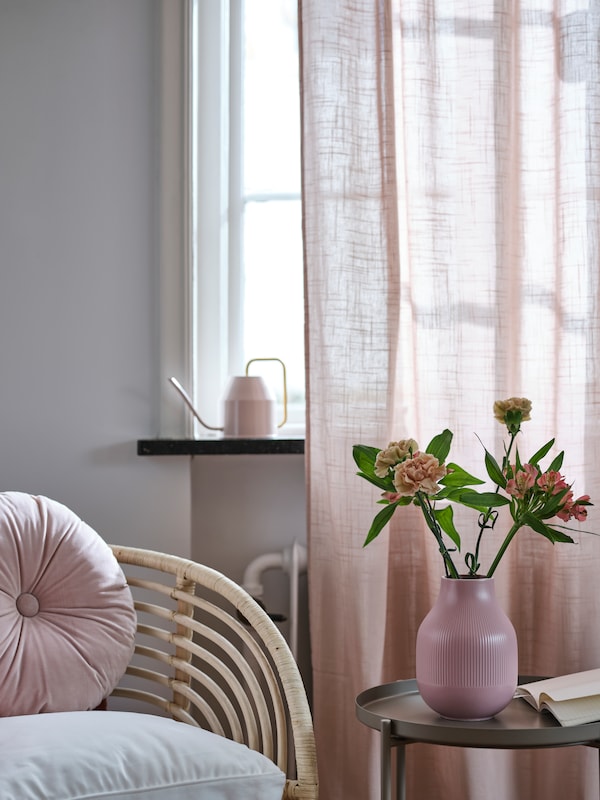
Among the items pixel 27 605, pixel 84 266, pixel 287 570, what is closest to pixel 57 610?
pixel 27 605

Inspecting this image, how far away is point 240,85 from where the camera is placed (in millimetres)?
1955

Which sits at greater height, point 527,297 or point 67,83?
point 67,83

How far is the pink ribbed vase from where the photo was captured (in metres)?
1.25

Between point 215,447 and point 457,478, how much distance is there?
0.59m

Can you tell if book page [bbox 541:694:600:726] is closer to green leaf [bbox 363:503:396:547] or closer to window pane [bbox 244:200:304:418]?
green leaf [bbox 363:503:396:547]

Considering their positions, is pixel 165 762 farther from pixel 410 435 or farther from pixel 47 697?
pixel 410 435

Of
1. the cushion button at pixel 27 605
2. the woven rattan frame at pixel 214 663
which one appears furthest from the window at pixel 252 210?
the cushion button at pixel 27 605

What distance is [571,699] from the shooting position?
4.16 ft

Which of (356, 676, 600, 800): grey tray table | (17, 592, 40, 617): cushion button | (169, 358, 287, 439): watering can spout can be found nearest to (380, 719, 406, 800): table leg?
(356, 676, 600, 800): grey tray table

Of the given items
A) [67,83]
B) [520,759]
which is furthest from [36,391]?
[520,759]

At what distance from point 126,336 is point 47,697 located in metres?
0.75

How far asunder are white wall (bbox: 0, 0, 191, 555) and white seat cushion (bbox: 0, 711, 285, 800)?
1.97 ft

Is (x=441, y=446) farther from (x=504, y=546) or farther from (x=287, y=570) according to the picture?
(x=287, y=570)

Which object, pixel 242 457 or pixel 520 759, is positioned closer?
pixel 520 759
